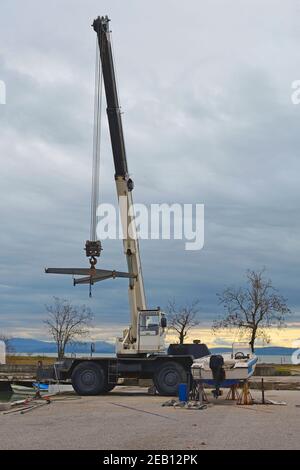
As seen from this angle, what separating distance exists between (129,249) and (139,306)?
245cm

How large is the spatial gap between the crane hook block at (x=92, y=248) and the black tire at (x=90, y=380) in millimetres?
5388

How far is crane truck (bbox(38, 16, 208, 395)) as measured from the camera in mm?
28250

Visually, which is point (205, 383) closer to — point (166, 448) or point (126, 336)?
point (126, 336)

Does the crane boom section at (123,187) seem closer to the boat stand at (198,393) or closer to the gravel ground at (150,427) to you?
the boat stand at (198,393)

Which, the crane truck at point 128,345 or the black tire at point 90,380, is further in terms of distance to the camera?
the black tire at point 90,380

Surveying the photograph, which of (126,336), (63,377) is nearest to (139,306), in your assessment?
(126,336)

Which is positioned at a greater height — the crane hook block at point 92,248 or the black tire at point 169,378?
the crane hook block at point 92,248

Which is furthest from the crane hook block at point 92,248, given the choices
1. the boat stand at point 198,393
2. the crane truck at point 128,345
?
the boat stand at point 198,393

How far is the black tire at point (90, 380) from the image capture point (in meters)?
28.9

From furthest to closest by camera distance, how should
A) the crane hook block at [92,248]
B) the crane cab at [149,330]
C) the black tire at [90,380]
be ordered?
the black tire at [90,380] < the crane cab at [149,330] < the crane hook block at [92,248]

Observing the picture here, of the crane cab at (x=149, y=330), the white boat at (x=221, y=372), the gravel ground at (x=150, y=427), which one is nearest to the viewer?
the gravel ground at (x=150, y=427)

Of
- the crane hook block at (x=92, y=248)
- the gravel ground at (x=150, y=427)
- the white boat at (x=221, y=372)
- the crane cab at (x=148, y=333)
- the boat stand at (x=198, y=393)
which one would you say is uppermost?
the crane hook block at (x=92, y=248)

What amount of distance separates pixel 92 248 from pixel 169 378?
20.8 feet

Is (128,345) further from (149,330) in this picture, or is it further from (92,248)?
(92,248)
